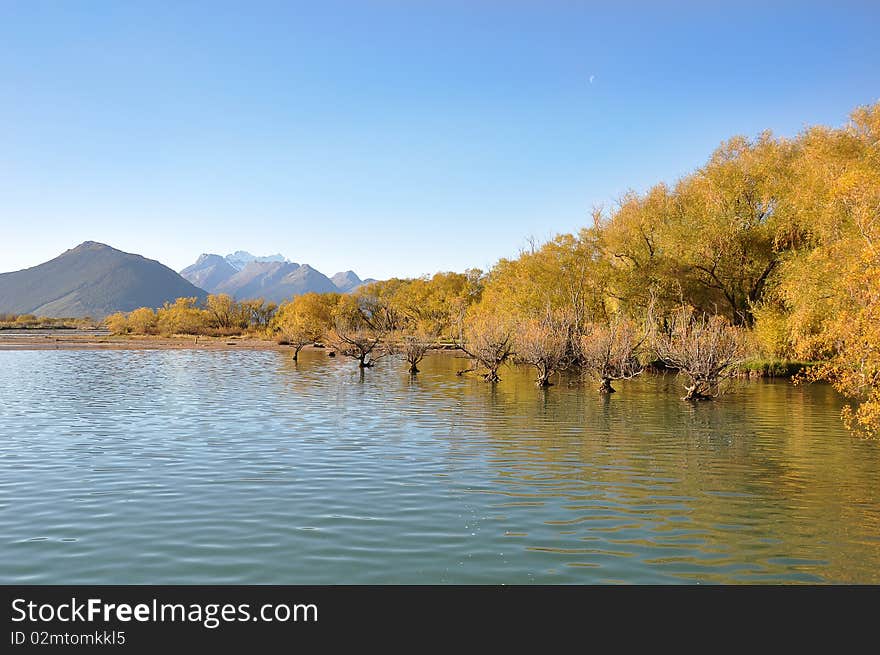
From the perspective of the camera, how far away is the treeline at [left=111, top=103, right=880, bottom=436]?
32344mm

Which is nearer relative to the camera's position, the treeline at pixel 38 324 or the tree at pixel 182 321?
the tree at pixel 182 321

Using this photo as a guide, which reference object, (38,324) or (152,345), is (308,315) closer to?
(152,345)

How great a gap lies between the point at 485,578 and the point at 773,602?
4.01 metres

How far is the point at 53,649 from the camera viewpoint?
25.9 feet

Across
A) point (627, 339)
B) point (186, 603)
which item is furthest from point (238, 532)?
point (627, 339)

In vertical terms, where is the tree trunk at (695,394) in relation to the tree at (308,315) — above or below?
below

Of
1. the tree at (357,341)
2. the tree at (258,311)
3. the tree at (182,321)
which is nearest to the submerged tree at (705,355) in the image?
the tree at (357,341)

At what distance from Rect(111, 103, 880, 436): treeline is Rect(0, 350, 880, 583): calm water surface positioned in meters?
5.50

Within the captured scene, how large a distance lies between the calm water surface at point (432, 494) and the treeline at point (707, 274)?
550 centimetres

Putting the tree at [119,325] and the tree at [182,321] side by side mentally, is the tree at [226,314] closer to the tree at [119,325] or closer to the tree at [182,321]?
the tree at [182,321]

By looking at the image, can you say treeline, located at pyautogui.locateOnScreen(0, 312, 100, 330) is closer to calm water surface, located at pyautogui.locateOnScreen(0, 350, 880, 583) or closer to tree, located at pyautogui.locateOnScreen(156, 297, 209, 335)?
tree, located at pyautogui.locateOnScreen(156, 297, 209, 335)

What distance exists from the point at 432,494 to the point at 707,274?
140 feet

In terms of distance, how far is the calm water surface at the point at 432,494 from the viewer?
10.2 m

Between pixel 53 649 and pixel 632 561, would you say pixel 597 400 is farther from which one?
pixel 53 649
